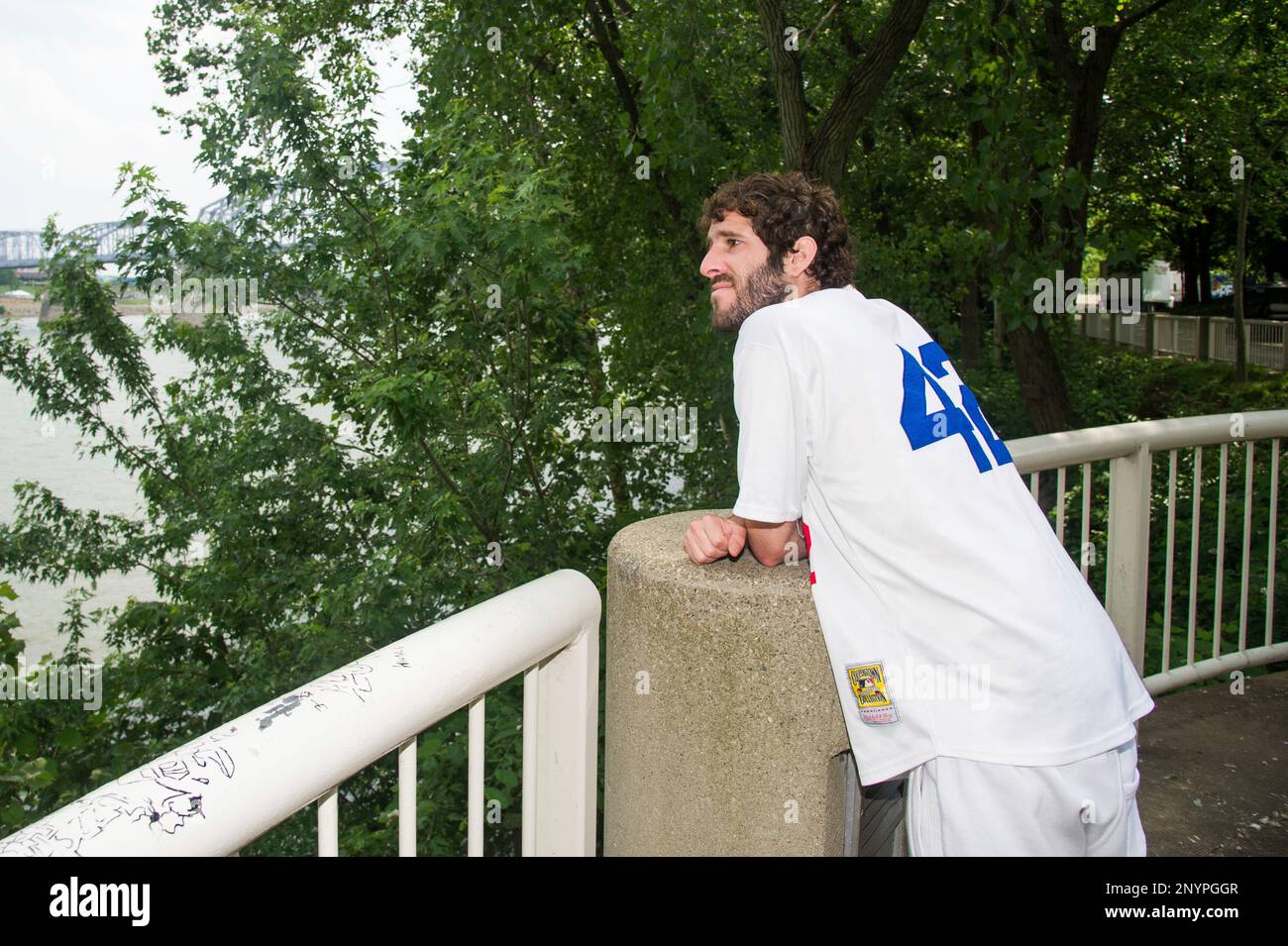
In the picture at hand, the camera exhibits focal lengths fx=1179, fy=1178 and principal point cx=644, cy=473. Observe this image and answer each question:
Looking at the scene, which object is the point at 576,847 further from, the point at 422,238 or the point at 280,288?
the point at 280,288

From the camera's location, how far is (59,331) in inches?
402

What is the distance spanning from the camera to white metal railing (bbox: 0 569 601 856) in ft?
3.37

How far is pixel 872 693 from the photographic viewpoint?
2.09 metres

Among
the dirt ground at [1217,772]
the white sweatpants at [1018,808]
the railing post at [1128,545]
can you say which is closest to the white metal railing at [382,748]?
the white sweatpants at [1018,808]

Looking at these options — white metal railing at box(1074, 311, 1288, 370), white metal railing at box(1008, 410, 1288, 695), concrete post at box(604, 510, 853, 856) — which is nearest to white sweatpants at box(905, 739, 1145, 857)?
concrete post at box(604, 510, 853, 856)

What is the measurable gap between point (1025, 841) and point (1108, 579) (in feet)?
8.29

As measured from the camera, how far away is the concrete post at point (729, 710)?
2193 millimetres

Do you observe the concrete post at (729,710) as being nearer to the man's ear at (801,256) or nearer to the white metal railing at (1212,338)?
the man's ear at (801,256)

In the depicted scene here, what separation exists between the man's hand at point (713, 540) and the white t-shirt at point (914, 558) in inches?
6.9

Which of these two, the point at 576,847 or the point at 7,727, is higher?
the point at 576,847

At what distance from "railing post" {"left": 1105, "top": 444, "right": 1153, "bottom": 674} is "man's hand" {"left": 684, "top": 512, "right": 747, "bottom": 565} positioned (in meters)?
2.36

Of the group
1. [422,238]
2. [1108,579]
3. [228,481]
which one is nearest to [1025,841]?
[1108,579]

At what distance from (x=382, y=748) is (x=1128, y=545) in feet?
11.7

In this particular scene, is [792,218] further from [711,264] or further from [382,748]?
[382,748]
